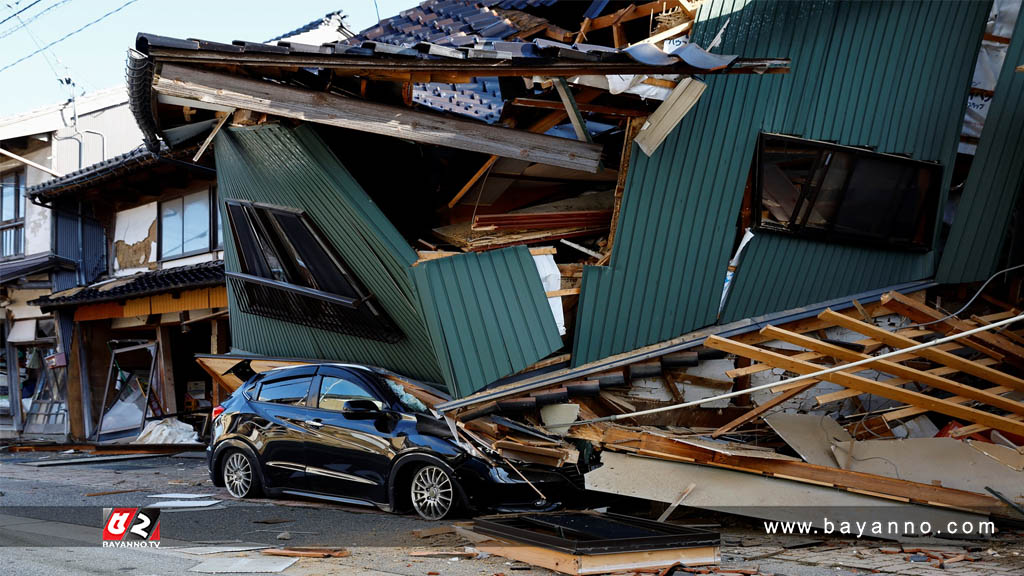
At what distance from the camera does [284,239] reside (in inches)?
440

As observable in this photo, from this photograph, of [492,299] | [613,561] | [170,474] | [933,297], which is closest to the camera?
[613,561]

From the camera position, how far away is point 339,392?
9.92 m

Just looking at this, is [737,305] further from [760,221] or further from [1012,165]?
[1012,165]

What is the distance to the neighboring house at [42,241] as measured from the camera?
20859 mm

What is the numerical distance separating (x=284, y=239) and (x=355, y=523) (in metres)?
4.00

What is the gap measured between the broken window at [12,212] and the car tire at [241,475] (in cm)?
1505

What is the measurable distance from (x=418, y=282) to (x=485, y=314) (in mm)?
834

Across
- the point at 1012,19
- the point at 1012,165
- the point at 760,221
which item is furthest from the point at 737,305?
the point at 1012,19

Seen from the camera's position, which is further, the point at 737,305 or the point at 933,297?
the point at 933,297

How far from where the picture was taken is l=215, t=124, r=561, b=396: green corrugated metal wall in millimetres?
9422

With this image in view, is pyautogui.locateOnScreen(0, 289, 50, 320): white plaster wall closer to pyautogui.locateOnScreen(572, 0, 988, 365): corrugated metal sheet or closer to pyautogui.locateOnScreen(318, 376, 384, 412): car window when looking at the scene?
pyautogui.locateOnScreen(318, 376, 384, 412): car window

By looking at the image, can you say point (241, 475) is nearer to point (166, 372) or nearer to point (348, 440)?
point (348, 440)

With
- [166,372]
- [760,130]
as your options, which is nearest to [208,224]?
[166,372]

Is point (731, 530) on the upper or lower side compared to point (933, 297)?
lower
